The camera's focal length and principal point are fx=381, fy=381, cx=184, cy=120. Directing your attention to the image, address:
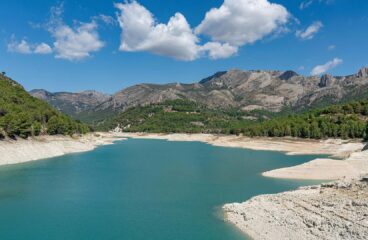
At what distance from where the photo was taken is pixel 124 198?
1887 inches

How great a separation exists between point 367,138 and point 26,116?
94807 millimetres

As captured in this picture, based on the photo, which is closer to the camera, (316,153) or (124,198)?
(124,198)

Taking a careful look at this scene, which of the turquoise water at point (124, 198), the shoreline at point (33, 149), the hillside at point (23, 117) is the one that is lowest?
the turquoise water at point (124, 198)

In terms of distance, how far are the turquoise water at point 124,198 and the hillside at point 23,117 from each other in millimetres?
16673

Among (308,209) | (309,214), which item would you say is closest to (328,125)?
(308,209)

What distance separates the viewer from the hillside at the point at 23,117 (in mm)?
90875

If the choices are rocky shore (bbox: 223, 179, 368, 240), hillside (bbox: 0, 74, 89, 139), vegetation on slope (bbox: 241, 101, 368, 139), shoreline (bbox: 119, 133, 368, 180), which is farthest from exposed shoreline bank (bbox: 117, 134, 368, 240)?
vegetation on slope (bbox: 241, 101, 368, 139)

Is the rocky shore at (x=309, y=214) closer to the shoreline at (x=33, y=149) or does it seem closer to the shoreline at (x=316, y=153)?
the shoreline at (x=316, y=153)

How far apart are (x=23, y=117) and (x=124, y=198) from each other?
6001cm

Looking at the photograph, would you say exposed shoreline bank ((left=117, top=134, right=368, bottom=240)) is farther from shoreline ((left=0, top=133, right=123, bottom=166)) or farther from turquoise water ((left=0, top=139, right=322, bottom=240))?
shoreline ((left=0, top=133, right=123, bottom=166))

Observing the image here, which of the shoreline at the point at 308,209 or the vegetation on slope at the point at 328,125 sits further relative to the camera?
the vegetation on slope at the point at 328,125

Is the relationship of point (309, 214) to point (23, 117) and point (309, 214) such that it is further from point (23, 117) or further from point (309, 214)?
point (23, 117)

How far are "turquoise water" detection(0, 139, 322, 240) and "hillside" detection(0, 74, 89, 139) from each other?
1667 centimetres

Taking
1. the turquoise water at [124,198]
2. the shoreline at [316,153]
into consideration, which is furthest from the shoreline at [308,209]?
the turquoise water at [124,198]
